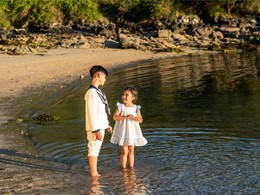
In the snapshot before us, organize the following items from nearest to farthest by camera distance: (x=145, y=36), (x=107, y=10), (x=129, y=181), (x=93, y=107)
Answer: (x=93, y=107) < (x=129, y=181) < (x=145, y=36) < (x=107, y=10)

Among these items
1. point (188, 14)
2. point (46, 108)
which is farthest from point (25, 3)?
point (46, 108)

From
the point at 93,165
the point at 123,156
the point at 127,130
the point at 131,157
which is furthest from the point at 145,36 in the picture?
the point at 93,165

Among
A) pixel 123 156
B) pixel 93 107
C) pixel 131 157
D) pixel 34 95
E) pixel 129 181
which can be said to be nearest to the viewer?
pixel 93 107

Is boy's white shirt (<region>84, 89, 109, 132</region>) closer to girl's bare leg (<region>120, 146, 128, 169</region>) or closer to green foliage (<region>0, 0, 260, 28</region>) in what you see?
girl's bare leg (<region>120, 146, 128, 169</region>)

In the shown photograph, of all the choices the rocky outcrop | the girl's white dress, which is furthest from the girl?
the rocky outcrop

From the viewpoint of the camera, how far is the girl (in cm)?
866

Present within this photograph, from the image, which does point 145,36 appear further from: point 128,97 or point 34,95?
point 128,97

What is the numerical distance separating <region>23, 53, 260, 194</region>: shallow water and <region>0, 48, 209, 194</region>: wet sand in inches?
10.6

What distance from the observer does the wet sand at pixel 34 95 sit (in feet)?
27.5

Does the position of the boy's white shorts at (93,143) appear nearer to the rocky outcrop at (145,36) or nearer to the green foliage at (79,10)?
the rocky outcrop at (145,36)

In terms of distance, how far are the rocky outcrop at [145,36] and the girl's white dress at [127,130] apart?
2088cm

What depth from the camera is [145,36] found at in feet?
125

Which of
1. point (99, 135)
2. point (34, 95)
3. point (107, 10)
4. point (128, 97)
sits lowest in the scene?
point (99, 135)

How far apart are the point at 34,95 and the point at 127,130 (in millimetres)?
8524
